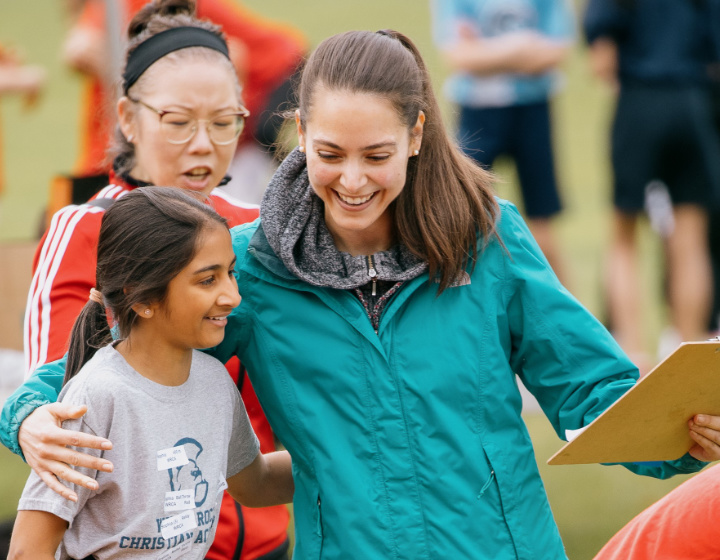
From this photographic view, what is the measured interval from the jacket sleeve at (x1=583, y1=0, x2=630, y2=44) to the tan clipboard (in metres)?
4.46

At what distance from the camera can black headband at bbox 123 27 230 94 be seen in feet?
9.52

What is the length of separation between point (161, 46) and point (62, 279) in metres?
0.68

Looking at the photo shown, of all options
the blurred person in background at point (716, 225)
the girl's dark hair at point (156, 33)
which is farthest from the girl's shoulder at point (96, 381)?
the blurred person in background at point (716, 225)

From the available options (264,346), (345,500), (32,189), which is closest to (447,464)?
(345,500)

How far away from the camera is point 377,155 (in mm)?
2238

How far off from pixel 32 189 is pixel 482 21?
781 cm

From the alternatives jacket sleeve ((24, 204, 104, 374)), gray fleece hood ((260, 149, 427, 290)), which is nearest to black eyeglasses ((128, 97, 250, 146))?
jacket sleeve ((24, 204, 104, 374))

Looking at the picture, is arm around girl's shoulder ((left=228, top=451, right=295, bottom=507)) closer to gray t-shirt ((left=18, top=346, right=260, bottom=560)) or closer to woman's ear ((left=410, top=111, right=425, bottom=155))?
gray t-shirt ((left=18, top=346, right=260, bottom=560))

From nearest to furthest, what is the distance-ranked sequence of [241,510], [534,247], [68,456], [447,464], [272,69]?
[68,456]
[447,464]
[534,247]
[241,510]
[272,69]

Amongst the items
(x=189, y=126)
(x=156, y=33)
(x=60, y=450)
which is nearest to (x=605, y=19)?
(x=156, y=33)

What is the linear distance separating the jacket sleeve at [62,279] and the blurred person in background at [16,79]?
4.40 metres

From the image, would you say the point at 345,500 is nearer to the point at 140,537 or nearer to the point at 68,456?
the point at 140,537

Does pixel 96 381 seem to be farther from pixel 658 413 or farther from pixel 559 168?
pixel 559 168

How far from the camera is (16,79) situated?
22.9 ft
